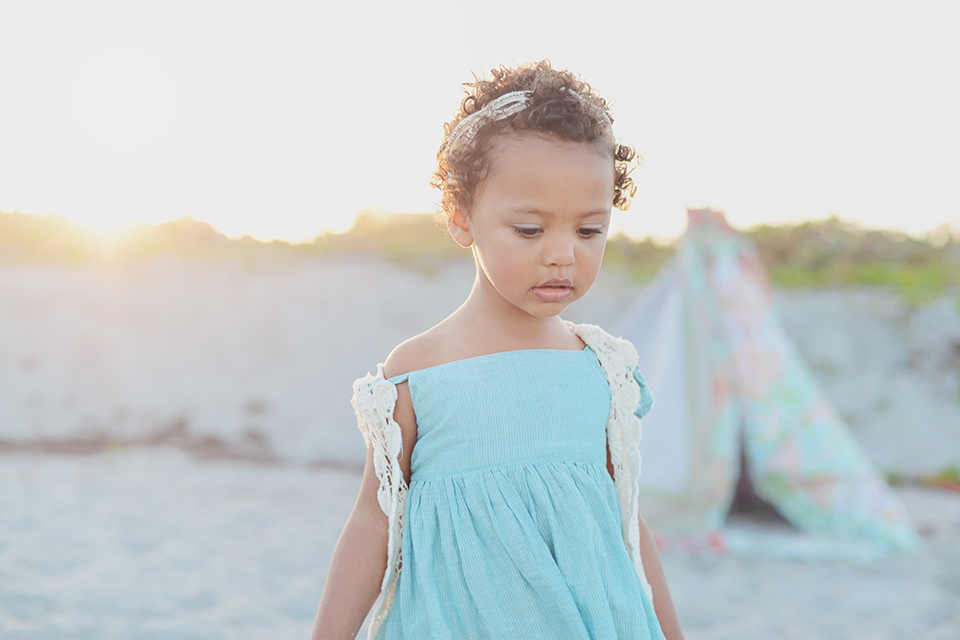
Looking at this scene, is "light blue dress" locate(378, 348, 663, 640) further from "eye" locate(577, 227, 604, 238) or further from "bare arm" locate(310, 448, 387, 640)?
"eye" locate(577, 227, 604, 238)

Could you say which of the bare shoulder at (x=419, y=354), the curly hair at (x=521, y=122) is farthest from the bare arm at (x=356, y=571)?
the curly hair at (x=521, y=122)

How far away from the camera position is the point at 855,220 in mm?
11953

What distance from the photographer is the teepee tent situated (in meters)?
4.85

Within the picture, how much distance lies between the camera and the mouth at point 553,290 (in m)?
1.27

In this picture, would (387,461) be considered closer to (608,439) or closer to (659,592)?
(608,439)

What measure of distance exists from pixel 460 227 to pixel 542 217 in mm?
196

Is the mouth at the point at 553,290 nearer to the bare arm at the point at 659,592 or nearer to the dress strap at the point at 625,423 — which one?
the dress strap at the point at 625,423

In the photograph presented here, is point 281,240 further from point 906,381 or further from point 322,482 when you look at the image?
→ point 906,381

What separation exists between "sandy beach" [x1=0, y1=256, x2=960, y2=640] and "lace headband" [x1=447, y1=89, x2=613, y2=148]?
9.44 ft

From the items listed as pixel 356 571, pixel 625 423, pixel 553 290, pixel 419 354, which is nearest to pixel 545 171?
pixel 553 290

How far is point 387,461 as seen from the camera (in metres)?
1.30

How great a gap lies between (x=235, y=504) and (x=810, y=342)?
284 inches

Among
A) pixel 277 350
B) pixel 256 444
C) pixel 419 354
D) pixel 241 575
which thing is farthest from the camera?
pixel 277 350

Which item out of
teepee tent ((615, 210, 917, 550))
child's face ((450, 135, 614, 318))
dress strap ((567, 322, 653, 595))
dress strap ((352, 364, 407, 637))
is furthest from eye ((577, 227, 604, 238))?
teepee tent ((615, 210, 917, 550))
